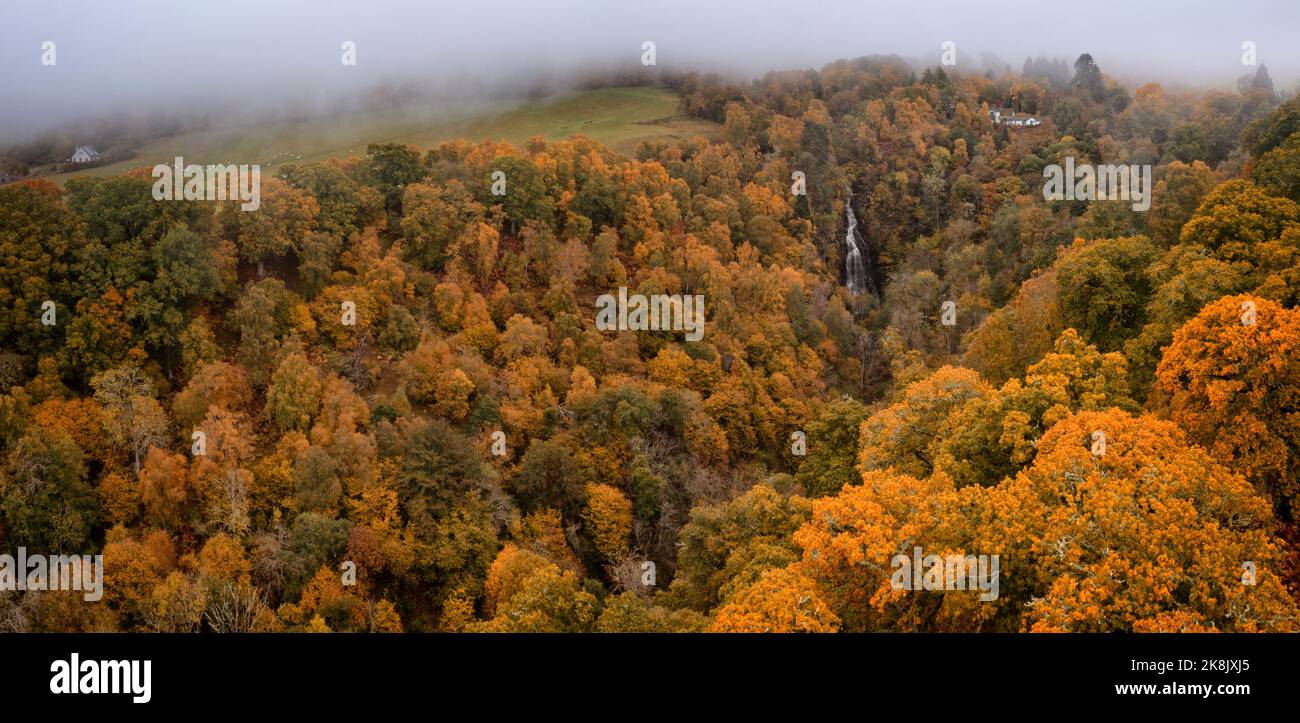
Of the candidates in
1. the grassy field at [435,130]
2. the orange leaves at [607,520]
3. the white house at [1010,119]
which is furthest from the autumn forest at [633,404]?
the white house at [1010,119]

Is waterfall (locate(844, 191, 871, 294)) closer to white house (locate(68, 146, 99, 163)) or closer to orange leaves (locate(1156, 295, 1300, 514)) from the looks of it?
orange leaves (locate(1156, 295, 1300, 514))

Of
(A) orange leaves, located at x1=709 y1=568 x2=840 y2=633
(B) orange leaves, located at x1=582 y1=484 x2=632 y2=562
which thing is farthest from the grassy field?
(A) orange leaves, located at x1=709 y1=568 x2=840 y2=633

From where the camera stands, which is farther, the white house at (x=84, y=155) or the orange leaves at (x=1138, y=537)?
the white house at (x=84, y=155)

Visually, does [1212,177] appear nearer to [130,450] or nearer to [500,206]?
[500,206]

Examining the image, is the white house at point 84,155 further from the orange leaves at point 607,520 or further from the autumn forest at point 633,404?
the orange leaves at point 607,520

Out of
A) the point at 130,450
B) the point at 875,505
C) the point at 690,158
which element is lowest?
the point at 130,450
